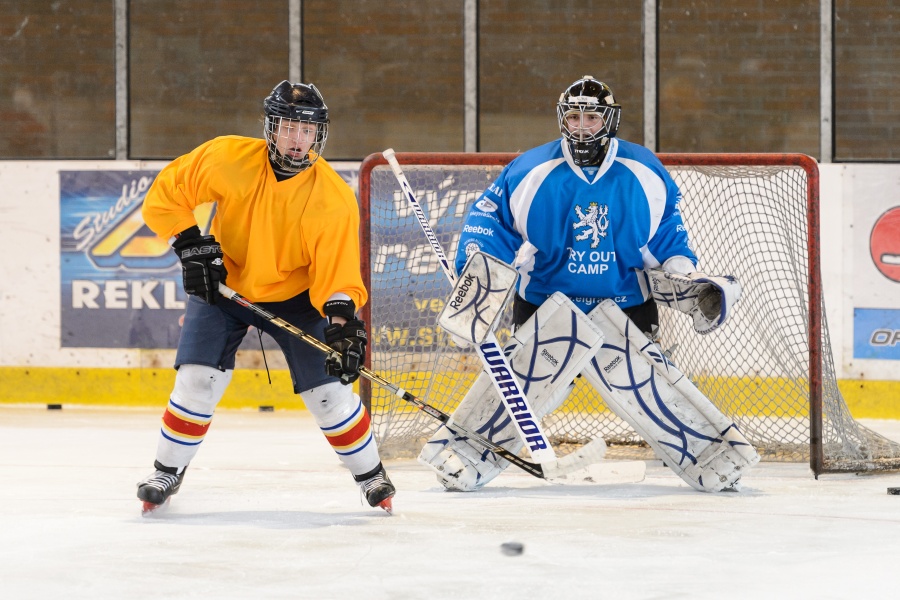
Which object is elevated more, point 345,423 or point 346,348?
point 346,348

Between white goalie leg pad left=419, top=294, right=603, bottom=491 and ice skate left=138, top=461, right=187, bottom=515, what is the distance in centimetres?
78

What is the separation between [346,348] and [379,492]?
0.41 metres

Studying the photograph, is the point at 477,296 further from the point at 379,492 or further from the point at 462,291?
the point at 379,492

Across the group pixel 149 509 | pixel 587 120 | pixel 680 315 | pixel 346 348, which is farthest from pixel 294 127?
pixel 680 315

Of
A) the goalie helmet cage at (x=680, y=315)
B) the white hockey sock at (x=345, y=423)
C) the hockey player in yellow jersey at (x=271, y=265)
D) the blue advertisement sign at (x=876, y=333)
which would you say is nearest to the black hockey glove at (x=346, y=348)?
the hockey player in yellow jersey at (x=271, y=265)

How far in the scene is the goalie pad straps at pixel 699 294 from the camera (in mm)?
3723

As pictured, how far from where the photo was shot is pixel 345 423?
3.38 metres

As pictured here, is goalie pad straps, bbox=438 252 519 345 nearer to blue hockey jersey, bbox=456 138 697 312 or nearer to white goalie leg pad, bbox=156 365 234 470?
blue hockey jersey, bbox=456 138 697 312

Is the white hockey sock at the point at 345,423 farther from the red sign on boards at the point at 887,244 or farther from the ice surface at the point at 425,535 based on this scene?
the red sign on boards at the point at 887,244

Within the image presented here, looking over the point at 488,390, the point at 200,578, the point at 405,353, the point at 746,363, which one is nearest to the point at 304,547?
the point at 200,578

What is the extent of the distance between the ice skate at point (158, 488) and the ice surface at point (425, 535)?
0.05 m

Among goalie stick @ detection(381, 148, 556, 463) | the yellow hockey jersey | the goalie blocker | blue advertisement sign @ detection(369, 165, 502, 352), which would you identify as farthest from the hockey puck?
blue advertisement sign @ detection(369, 165, 502, 352)

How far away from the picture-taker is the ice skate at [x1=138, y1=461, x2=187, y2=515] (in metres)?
3.32

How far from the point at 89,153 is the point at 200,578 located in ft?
13.5
